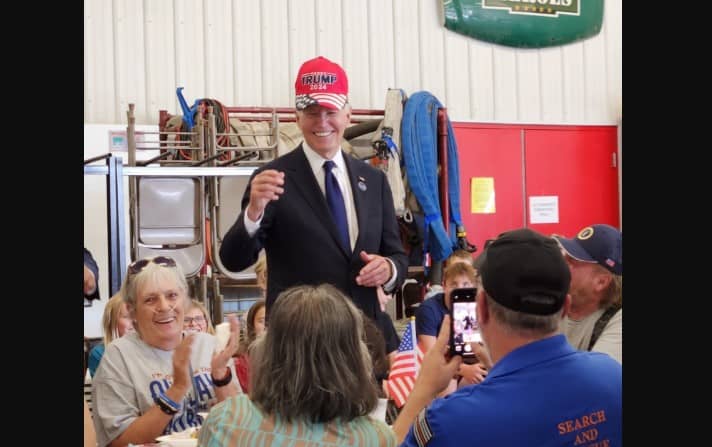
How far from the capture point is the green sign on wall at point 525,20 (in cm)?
902

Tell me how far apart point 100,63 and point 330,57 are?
2108mm

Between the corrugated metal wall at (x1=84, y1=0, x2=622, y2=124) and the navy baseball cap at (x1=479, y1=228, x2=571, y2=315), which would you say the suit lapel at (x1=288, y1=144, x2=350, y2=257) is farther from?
the corrugated metal wall at (x1=84, y1=0, x2=622, y2=124)

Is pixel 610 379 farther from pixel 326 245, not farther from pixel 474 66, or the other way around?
pixel 474 66

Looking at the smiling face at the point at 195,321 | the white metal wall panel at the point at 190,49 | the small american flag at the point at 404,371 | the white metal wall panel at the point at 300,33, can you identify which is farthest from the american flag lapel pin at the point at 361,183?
the white metal wall panel at the point at 300,33

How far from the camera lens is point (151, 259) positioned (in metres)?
3.35

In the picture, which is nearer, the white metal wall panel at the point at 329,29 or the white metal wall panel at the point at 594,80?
the white metal wall panel at the point at 329,29

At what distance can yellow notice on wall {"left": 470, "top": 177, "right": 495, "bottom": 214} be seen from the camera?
895 cm

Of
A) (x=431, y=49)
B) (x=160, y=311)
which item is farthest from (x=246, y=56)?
(x=160, y=311)

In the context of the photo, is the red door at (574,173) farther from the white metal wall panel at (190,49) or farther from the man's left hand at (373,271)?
the man's left hand at (373,271)

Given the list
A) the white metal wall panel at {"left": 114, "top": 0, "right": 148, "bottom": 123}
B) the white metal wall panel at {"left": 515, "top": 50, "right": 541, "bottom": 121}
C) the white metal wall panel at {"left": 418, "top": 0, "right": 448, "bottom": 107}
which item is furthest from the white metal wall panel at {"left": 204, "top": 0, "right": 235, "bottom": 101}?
the white metal wall panel at {"left": 515, "top": 50, "right": 541, "bottom": 121}

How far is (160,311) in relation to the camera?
3.08 metres

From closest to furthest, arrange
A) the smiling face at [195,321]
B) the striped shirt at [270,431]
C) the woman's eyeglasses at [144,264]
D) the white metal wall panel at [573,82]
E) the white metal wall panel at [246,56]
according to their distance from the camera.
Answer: the striped shirt at [270,431] < the woman's eyeglasses at [144,264] < the smiling face at [195,321] < the white metal wall panel at [246,56] < the white metal wall panel at [573,82]

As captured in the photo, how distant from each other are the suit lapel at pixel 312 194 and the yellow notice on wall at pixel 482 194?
20.4ft

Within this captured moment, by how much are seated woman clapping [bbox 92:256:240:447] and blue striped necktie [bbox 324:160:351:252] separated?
450 millimetres
